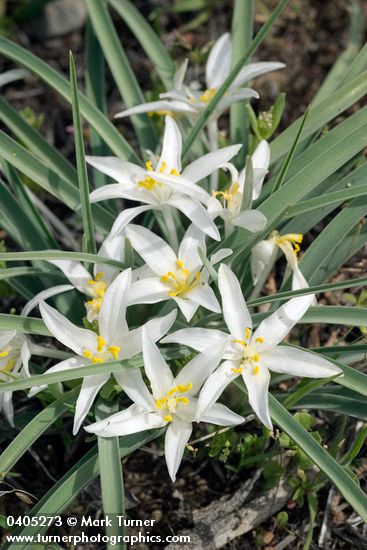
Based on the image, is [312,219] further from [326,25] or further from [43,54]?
[43,54]

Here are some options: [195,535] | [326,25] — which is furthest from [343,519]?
[326,25]

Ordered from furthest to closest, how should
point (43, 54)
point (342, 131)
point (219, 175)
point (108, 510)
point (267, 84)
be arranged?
point (43, 54) < point (267, 84) < point (219, 175) < point (342, 131) < point (108, 510)

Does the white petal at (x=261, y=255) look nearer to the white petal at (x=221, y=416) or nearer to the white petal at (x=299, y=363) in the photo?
the white petal at (x=299, y=363)

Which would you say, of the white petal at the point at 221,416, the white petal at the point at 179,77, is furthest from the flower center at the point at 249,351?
the white petal at the point at 179,77

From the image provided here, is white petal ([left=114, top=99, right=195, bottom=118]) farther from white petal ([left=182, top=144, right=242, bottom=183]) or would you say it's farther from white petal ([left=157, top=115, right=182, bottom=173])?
white petal ([left=182, top=144, right=242, bottom=183])

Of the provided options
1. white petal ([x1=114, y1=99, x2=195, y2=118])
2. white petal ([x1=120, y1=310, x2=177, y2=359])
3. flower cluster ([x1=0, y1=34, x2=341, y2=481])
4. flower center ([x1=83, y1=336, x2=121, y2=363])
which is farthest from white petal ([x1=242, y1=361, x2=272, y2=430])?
white petal ([x1=114, y1=99, x2=195, y2=118])

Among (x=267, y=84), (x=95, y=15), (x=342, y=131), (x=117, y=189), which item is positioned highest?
(x=267, y=84)
